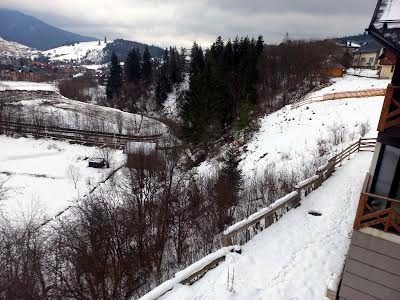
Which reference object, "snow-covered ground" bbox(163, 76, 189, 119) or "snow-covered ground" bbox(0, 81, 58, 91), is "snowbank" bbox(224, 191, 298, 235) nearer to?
"snow-covered ground" bbox(163, 76, 189, 119)

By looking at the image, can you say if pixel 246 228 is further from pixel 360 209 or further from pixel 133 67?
pixel 133 67

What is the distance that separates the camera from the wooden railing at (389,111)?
6246 millimetres

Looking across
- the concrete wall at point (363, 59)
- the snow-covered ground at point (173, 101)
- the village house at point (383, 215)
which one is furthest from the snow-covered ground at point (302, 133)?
the concrete wall at point (363, 59)

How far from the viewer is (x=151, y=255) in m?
15.8

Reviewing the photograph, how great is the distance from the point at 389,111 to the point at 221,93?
3477 centimetres

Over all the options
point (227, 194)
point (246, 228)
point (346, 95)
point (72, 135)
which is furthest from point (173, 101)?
point (246, 228)

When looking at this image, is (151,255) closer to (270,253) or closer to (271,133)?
(270,253)

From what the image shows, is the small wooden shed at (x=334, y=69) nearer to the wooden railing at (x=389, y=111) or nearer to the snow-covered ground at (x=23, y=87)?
the wooden railing at (x=389, y=111)

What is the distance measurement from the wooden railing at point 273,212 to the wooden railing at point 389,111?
18.2 feet

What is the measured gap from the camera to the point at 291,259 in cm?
962

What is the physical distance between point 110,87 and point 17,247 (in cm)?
7046

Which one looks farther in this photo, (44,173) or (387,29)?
(44,173)

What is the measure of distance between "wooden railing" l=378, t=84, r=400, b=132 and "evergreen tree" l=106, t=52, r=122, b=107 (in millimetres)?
77139

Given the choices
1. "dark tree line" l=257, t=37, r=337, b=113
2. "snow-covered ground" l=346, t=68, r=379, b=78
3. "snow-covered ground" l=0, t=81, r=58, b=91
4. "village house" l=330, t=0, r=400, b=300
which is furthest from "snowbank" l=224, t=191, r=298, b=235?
"snow-covered ground" l=0, t=81, r=58, b=91
